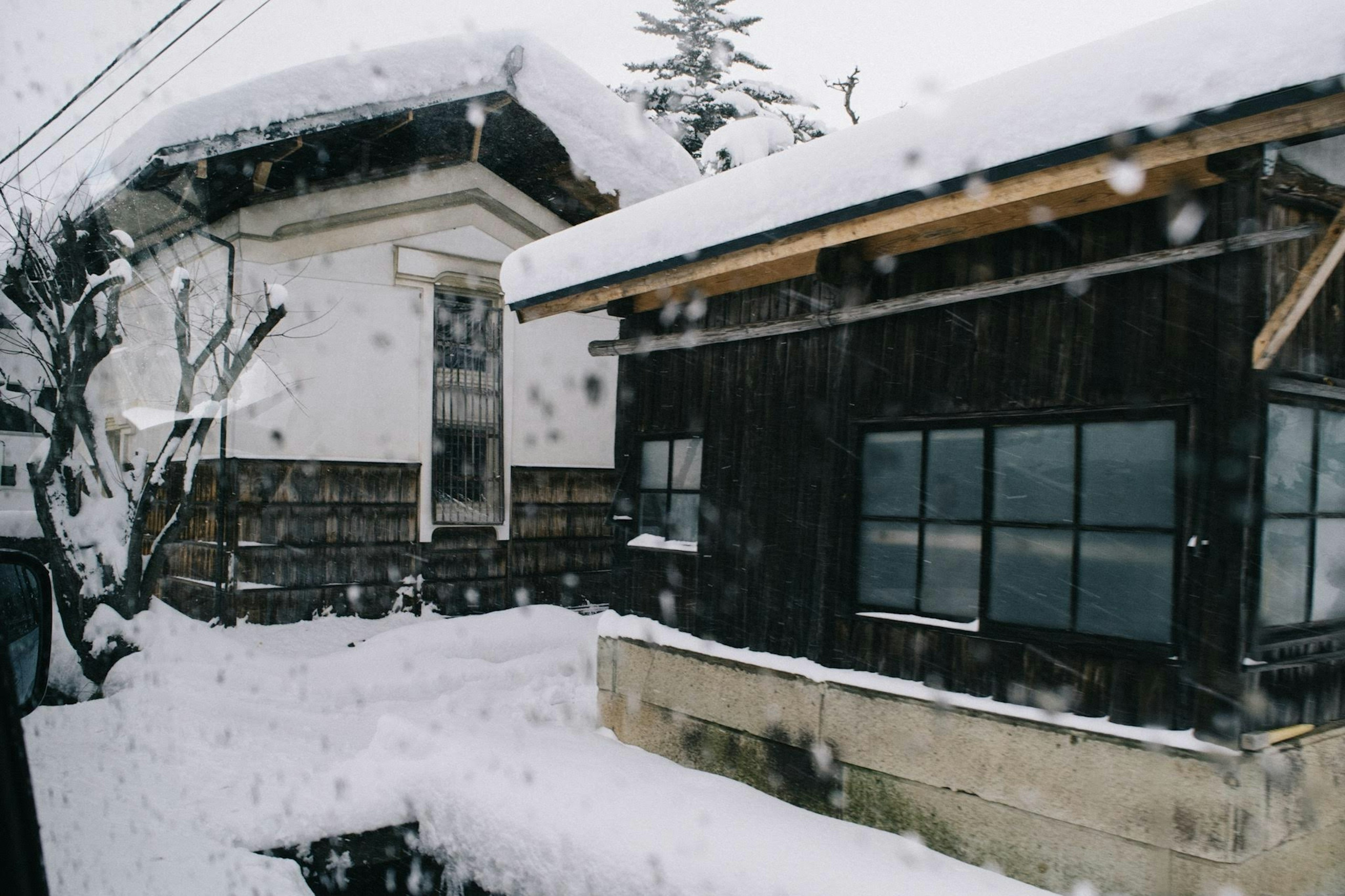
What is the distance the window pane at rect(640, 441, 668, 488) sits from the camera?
6.73m

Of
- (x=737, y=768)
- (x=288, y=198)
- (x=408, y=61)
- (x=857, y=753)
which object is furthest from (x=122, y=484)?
(x=857, y=753)

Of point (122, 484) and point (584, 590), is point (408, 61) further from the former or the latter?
point (584, 590)

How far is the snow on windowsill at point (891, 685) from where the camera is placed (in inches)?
147

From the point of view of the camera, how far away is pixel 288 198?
968 cm

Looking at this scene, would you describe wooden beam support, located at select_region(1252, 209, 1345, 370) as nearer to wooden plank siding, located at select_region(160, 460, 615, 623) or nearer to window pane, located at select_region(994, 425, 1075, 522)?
window pane, located at select_region(994, 425, 1075, 522)

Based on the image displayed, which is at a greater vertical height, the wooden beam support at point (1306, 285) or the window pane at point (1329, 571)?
the wooden beam support at point (1306, 285)

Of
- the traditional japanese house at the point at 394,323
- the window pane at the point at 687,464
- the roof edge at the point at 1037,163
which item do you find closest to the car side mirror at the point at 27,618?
the roof edge at the point at 1037,163

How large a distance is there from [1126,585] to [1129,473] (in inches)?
20.8

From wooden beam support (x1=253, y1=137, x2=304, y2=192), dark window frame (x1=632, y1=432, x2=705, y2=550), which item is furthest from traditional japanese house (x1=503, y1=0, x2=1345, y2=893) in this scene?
wooden beam support (x1=253, y1=137, x2=304, y2=192)

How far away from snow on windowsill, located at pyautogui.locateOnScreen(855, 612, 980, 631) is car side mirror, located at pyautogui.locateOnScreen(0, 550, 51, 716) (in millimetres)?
4014

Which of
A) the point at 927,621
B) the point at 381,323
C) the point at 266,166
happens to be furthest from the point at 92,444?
the point at 927,621

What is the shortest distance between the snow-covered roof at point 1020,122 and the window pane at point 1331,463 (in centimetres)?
191

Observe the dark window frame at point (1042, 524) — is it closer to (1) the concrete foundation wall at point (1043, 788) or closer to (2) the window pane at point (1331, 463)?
(1) the concrete foundation wall at point (1043, 788)

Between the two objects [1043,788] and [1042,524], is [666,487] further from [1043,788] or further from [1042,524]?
[1043,788]
